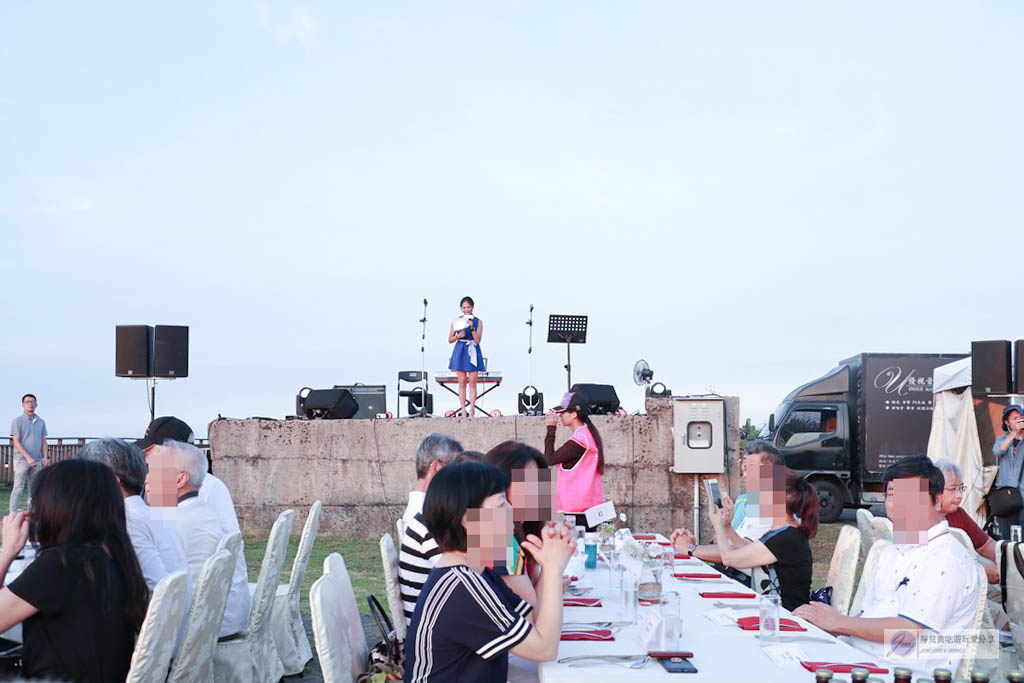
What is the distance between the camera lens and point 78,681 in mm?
2836

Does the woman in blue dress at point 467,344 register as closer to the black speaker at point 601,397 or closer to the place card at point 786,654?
the black speaker at point 601,397

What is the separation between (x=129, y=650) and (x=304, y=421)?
8828 mm

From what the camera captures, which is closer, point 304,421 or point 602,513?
point 602,513

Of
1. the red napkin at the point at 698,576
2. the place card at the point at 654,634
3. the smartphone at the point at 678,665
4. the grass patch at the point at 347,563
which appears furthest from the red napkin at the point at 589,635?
the grass patch at the point at 347,563

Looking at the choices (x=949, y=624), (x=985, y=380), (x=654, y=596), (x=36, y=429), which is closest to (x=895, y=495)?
(x=949, y=624)

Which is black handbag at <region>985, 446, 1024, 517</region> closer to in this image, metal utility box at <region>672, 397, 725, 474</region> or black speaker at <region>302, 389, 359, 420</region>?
metal utility box at <region>672, 397, 725, 474</region>

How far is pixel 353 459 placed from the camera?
37.9 feet

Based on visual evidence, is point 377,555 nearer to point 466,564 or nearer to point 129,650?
point 129,650

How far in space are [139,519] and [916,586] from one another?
2736 mm

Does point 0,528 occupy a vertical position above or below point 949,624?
above

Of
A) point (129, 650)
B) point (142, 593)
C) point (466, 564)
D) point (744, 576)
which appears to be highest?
point (466, 564)

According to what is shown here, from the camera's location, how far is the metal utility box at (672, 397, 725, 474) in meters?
10.4

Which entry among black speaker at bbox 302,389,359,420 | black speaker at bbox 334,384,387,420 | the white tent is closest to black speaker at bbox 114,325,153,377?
black speaker at bbox 302,389,359,420

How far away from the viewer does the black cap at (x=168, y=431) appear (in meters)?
4.49
